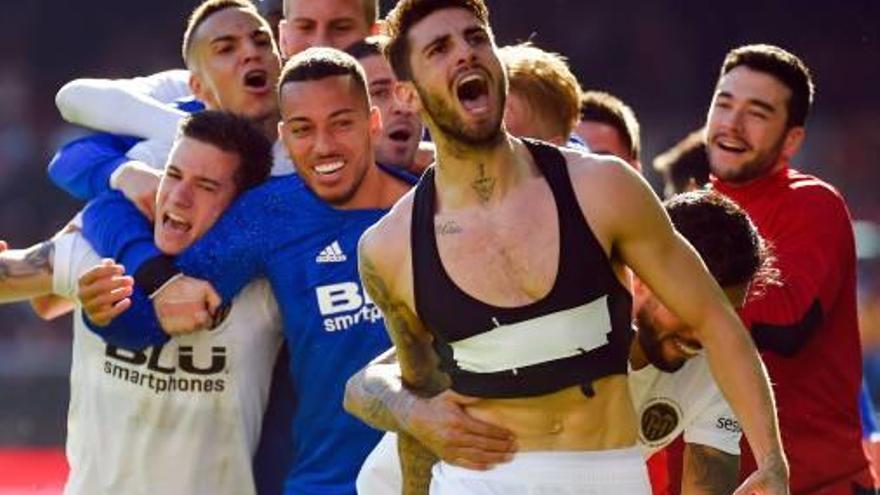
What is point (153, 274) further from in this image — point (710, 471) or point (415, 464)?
point (710, 471)

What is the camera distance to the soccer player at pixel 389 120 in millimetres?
6324

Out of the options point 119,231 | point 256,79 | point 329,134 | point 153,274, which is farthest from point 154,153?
point 329,134

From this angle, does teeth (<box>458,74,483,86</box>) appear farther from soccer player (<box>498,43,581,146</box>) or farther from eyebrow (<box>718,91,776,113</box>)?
eyebrow (<box>718,91,776,113</box>)

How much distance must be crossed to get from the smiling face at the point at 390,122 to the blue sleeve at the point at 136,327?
909 mm

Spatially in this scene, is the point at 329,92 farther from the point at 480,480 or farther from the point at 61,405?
the point at 61,405

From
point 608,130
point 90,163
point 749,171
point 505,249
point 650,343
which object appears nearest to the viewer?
point 505,249

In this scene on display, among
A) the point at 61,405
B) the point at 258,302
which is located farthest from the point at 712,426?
the point at 61,405

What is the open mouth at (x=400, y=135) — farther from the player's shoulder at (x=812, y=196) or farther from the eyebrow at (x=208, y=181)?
the player's shoulder at (x=812, y=196)

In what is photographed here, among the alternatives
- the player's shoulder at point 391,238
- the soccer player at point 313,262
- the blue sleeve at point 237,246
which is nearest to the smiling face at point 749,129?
the soccer player at point 313,262

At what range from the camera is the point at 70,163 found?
Answer: 6309mm

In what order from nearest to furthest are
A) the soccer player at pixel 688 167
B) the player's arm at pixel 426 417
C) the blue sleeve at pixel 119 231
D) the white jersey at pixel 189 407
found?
the player's arm at pixel 426 417, the blue sleeve at pixel 119 231, the white jersey at pixel 189 407, the soccer player at pixel 688 167

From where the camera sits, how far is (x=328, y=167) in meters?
5.79

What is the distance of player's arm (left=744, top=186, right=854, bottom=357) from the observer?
238 inches

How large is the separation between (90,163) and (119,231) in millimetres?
434
